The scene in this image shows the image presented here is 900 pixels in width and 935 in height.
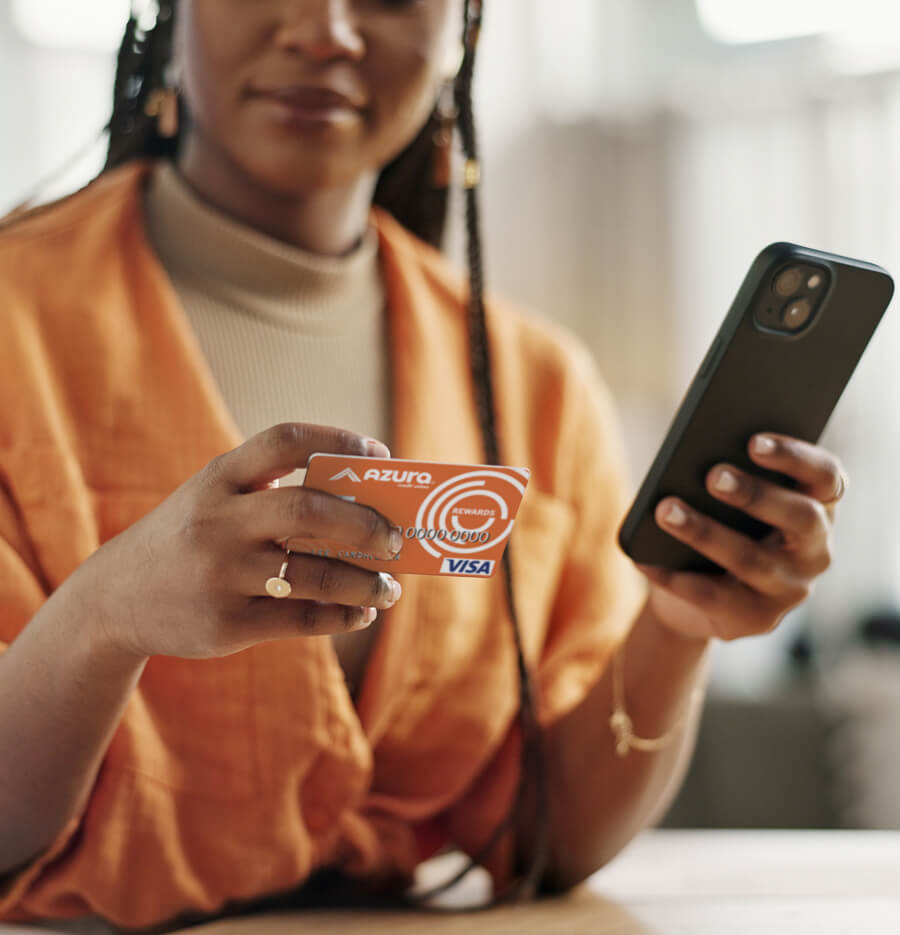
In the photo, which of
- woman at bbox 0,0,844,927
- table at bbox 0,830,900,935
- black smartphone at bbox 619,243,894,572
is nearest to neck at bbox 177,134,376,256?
woman at bbox 0,0,844,927

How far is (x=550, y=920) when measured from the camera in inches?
22.6

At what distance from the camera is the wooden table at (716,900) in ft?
1.72

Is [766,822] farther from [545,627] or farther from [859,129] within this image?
[859,129]

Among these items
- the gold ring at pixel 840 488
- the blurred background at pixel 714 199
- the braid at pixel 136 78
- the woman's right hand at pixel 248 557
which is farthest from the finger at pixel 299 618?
the blurred background at pixel 714 199

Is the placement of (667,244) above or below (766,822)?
above

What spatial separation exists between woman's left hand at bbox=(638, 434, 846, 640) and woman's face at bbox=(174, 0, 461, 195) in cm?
29

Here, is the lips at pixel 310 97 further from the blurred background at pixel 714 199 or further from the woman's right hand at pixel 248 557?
the blurred background at pixel 714 199

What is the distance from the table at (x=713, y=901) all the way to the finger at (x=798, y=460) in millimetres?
208

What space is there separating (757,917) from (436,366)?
1.21 feet

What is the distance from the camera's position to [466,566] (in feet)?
1.30

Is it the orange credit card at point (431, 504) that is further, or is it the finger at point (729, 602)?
the finger at point (729, 602)

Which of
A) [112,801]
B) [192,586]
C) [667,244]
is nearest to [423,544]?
[192,586]

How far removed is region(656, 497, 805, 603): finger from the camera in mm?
526

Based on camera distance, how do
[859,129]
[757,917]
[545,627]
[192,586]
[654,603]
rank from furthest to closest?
1. [859,129]
2. [545,627]
3. [654,603]
4. [757,917]
5. [192,586]
